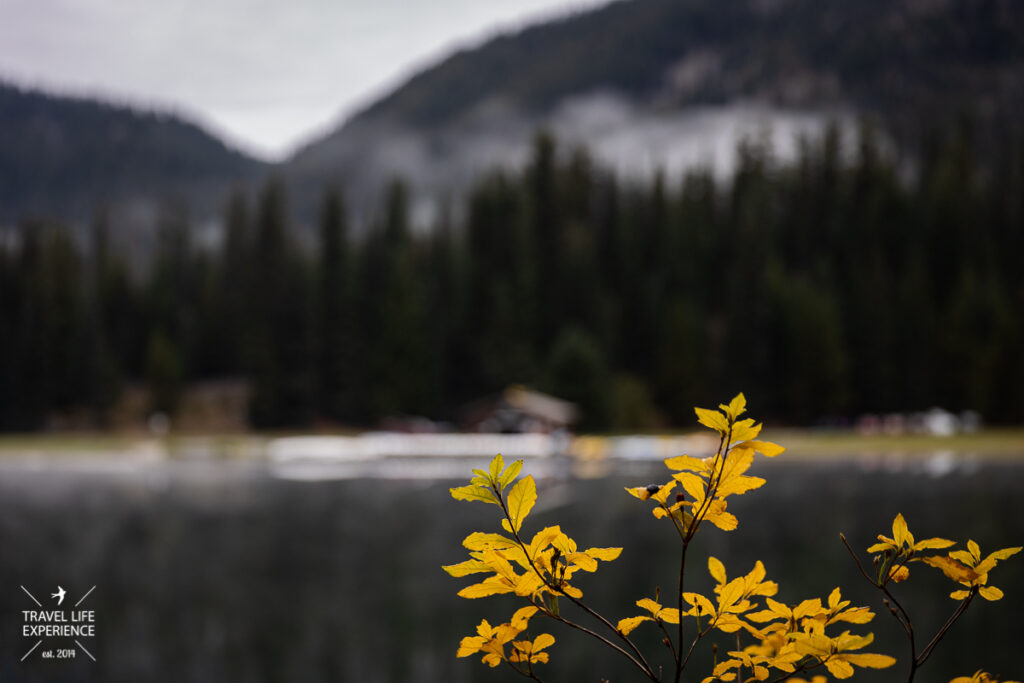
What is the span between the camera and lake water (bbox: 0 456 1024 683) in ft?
31.1

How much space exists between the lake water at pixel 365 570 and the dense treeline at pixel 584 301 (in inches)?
1634

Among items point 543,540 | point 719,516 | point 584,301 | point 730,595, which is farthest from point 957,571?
point 584,301

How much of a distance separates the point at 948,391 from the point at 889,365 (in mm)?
5024

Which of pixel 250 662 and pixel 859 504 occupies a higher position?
pixel 250 662

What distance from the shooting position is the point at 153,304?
9506 centimetres

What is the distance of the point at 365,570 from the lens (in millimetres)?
14953

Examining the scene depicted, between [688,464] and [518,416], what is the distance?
59.2 metres

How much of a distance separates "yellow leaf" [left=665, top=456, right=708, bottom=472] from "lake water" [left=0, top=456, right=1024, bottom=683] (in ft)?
24.3

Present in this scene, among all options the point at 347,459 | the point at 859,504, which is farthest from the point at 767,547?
the point at 347,459

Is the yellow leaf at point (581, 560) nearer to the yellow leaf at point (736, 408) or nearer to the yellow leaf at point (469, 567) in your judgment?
the yellow leaf at point (469, 567)

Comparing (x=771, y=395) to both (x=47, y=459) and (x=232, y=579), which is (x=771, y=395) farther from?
(x=232, y=579)

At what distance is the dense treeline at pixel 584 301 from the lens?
245 ft

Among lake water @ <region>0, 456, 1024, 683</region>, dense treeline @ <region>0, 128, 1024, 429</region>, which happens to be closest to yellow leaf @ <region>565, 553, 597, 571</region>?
lake water @ <region>0, 456, 1024, 683</region>

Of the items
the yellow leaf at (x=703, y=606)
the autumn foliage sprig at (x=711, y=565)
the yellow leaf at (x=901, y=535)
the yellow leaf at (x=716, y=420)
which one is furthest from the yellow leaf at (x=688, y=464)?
the yellow leaf at (x=901, y=535)
